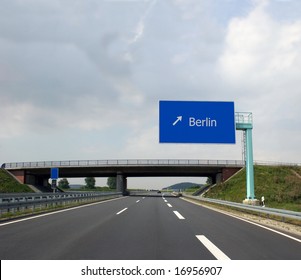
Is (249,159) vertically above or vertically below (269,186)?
above

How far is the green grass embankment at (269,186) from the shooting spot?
139 feet

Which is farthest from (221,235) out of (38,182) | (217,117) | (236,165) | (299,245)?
(38,182)

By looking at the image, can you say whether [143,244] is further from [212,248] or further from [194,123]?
[194,123]

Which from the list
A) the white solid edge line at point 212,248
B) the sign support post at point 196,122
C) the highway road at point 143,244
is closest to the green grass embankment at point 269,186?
the sign support post at point 196,122

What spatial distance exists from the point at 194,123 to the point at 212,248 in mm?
15296

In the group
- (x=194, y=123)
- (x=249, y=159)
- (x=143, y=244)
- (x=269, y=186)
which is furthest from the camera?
(x=269, y=186)

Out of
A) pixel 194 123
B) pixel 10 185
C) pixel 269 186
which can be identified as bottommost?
pixel 10 185

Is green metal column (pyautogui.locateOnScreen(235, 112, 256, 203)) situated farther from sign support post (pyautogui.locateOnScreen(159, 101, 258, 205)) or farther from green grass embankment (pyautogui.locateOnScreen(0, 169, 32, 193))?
green grass embankment (pyautogui.locateOnScreen(0, 169, 32, 193))

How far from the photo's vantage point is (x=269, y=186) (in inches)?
1901

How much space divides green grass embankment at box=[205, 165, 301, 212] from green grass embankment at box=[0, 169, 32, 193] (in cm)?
3062

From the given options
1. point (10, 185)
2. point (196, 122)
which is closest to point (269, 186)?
point (196, 122)

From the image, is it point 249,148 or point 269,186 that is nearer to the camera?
point 249,148

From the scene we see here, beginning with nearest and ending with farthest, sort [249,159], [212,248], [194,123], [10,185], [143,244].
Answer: [212,248]
[143,244]
[194,123]
[249,159]
[10,185]
